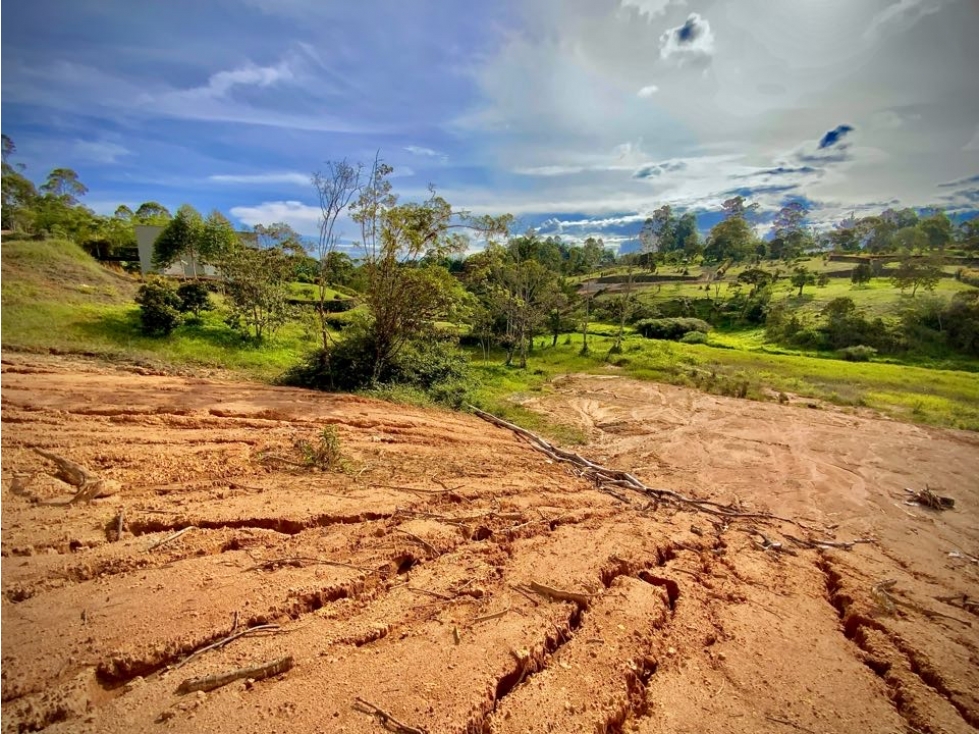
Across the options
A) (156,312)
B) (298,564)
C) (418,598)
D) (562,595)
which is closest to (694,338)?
(156,312)

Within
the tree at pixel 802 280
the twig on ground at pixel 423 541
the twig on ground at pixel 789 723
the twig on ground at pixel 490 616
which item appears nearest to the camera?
the twig on ground at pixel 789 723

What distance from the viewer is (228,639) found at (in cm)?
280

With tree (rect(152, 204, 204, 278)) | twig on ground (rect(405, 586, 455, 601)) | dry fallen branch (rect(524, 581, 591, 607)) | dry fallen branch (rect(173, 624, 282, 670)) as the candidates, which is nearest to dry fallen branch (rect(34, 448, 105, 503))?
dry fallen branch (rect(173, 624, 282, 670))

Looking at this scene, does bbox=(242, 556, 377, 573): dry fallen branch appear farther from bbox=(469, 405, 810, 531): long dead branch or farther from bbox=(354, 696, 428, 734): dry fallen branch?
bbox=(469, 405, 810, 531): long dead branch

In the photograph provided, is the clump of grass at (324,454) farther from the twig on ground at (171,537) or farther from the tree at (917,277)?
the tree at (917,277)

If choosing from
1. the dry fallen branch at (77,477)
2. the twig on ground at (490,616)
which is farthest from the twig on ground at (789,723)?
the dry fallen branch at (77,477)

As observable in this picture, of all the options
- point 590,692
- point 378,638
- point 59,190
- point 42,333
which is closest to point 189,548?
point 378,638

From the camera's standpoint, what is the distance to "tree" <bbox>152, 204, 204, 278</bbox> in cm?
2452

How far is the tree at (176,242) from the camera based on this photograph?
80.4ft

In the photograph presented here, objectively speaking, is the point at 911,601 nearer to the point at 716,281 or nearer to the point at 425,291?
the point at 425,291

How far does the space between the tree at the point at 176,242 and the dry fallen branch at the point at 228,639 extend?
27.8m

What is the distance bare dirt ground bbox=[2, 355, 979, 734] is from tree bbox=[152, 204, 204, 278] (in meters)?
20.6

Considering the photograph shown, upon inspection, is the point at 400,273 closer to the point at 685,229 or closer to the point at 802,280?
the point at 802,280

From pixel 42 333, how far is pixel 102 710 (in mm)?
13991
